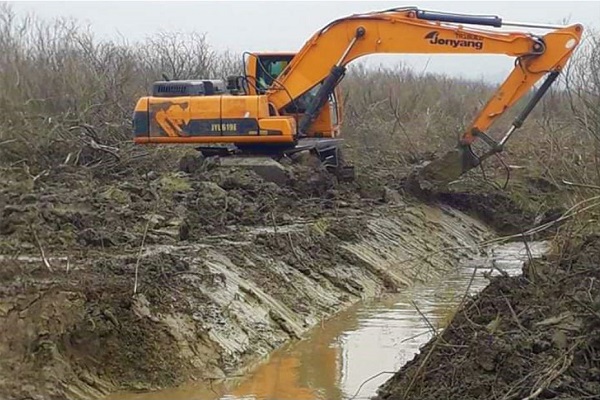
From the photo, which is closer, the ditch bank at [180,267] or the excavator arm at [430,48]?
the ditch bank at [180,267]

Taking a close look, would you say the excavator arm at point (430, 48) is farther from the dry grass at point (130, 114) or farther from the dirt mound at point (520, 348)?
the dirt mound at point (520, 348)

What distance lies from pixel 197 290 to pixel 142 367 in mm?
1512

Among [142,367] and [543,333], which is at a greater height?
[543,333]

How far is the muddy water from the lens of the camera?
8.25 m

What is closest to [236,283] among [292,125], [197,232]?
[197,232]

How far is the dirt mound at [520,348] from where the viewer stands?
6.05m

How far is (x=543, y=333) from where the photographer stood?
21.7ft

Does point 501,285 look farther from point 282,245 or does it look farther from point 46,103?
point 46,103

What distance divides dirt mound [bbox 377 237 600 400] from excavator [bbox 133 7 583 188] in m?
7.63

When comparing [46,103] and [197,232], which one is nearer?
[197,232]

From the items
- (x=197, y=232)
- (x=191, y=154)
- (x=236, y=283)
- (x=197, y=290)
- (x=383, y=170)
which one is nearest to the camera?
(x=197, y=290)

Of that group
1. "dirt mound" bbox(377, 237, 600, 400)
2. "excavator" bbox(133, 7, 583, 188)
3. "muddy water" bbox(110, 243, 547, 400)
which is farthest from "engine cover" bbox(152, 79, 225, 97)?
"dirt mound" bbox(377, 237, 600, 400)

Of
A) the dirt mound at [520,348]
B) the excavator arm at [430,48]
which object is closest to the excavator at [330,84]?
the excavator arm at [430,48]

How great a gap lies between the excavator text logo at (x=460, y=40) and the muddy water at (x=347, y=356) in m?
4.12
